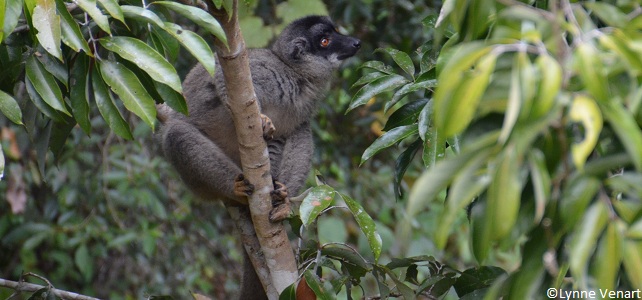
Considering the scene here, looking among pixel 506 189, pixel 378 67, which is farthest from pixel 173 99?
pixel 506 189

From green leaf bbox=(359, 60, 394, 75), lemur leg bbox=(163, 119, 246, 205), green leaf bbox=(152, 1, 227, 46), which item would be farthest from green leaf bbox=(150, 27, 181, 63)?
lemur leg bbox=(163, 119, 246, 205)

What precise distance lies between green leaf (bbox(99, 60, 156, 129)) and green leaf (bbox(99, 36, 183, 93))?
100mm

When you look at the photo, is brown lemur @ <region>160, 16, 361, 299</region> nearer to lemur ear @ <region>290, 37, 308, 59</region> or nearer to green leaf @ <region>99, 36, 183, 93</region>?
lemur ear @ <region>290, 37, 308, 59</region>

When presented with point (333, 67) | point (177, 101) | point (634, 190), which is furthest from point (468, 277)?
point (333, 67)

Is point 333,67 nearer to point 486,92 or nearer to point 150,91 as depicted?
point 150,91

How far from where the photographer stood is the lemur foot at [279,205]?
3.76 meters

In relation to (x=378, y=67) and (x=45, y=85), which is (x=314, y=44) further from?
(x=45, y=85)

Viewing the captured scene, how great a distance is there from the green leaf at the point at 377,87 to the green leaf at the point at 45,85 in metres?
1.25

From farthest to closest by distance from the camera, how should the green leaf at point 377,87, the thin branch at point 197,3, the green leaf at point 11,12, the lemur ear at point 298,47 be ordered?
the lemur ear at point 298,47 < the green leaf at point 377,87 < the thin branch at point 197,3 < the green leaf at point 11,12

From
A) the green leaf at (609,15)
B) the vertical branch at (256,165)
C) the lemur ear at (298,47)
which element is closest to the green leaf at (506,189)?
the green leaf at (609,15)

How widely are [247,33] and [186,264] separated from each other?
9.22 ft

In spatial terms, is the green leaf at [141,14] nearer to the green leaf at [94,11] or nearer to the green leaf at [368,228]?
the green leaf at [94,11]

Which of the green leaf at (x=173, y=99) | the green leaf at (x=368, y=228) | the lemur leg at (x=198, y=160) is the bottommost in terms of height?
the lemur leg at (x=198, y=160)

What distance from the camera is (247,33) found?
5484 mm
